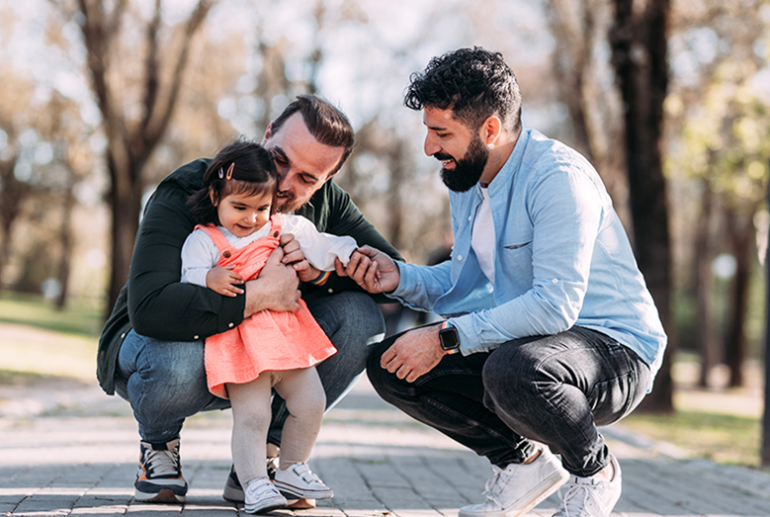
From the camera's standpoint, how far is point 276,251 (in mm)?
3326

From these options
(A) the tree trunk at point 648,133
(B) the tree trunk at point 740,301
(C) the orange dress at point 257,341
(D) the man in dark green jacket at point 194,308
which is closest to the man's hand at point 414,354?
(C) the orange dress at point 257,341

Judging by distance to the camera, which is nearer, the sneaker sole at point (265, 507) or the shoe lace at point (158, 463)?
the sneaker sole at point (265, 507)

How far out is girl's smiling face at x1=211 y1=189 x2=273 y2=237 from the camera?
3162 millimetres

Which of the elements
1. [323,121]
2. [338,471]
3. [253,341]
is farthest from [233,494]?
[323,121]

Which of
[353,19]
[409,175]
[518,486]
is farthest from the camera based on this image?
[409,175]

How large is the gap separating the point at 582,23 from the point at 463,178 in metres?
12.3

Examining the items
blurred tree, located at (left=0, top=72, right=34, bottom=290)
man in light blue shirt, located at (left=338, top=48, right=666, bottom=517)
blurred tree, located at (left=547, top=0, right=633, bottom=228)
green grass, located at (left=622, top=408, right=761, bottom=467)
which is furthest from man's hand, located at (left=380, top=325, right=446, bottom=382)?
blurred tree, located at (left=0, top=72, right=34, bottom=290)

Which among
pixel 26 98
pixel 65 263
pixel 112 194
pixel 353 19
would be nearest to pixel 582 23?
pixel 353 19

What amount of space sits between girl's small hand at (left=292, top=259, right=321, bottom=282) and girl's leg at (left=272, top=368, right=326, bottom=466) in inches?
16.3

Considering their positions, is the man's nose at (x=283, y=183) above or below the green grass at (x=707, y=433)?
above

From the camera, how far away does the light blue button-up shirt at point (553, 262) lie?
9.55ft

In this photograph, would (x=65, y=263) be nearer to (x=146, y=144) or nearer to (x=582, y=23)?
(x=146, y=144)

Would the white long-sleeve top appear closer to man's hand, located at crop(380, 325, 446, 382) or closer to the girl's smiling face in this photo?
the girl's smiling face

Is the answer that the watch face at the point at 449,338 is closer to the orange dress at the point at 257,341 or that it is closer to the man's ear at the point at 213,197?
the orange dress at the point at 257,341
